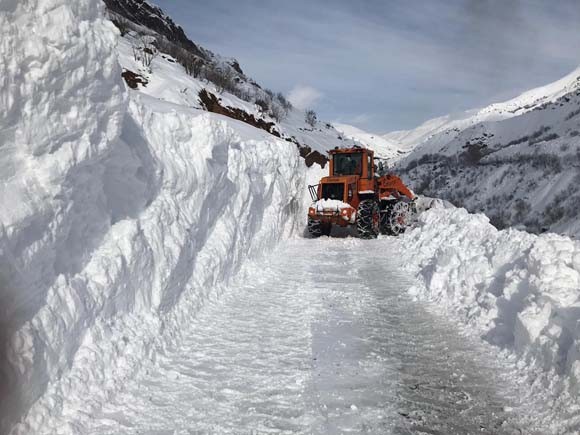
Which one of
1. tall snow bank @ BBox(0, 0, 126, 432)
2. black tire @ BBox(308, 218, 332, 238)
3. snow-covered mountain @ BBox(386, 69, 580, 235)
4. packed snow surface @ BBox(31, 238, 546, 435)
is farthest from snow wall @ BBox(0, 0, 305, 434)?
snow-covered mountain @ BBox(386, 69, 580, 235)

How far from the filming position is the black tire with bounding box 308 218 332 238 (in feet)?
50.7

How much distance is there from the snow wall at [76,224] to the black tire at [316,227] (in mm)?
9077

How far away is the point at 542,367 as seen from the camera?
4465 millimetres

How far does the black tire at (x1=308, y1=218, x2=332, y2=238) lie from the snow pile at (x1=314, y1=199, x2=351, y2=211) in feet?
1.84

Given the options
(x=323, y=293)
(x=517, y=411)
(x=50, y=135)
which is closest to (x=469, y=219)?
(x=323, y=293)

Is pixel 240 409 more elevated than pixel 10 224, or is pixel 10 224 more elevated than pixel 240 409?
pixel 10 224

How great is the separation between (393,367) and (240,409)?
1.76 meters

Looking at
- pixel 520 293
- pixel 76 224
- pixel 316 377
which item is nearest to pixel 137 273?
pixel 76 224

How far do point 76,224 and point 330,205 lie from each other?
440 inches

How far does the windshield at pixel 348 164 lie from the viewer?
1631 cm

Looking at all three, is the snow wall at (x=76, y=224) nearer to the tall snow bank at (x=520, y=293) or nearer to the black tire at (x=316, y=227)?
the tall snow bank at (x=520, y=293)

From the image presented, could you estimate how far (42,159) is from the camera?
3680mm

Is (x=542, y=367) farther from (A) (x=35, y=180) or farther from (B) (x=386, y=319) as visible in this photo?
(A) (x=35, y=180)

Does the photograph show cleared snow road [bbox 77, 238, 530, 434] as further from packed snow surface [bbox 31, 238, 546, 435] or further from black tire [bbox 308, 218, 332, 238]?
black tire [bbox 308, 218, 332, 238]
